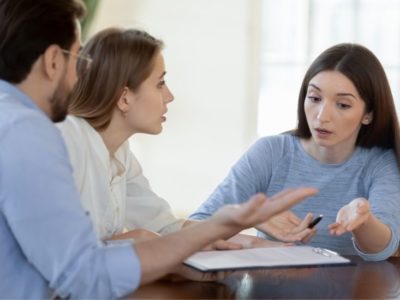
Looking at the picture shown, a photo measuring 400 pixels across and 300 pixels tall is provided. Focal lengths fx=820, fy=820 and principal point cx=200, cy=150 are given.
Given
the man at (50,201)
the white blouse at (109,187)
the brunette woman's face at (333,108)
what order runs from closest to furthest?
the man at (50,201), the white blouse at (109,187), the brunette woman's face at (333,108)

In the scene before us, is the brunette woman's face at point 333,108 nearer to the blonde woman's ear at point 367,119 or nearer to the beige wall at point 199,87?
the blonde woman's ear at point 367,119

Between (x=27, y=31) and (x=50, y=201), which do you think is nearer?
(x=50, y=201)

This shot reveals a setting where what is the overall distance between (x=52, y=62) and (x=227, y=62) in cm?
363

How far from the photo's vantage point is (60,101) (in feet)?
5.03

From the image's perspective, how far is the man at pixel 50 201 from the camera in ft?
4.46

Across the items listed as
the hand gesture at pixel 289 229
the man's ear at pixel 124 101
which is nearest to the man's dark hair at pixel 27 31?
the man's ear at pixel 124 101

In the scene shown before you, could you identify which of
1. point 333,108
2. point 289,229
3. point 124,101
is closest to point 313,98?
point 333,108

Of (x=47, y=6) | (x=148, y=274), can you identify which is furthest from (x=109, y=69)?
(x=148, y=274)

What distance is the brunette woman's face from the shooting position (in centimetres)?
238

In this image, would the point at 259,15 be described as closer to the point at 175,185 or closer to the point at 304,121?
the point at 175,185

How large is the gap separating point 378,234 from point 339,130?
0.38 metres

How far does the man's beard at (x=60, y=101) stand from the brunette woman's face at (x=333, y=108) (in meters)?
1.02

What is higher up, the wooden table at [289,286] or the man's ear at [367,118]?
the man's ear at [367,118]

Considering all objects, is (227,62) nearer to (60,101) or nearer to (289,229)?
(289,229)
